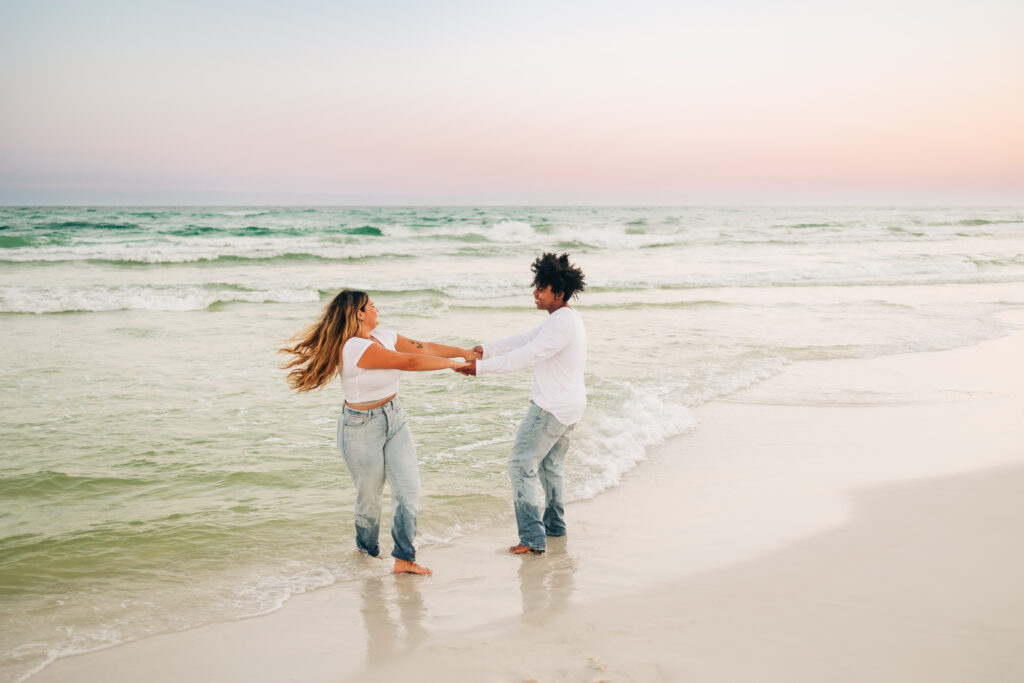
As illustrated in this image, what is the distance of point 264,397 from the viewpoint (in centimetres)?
889

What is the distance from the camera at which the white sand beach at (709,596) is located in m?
3.39

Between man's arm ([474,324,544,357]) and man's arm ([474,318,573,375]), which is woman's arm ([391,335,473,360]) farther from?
man's arm ([474,318,573,375])

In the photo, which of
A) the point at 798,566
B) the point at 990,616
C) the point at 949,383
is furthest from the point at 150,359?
the point at 949,383

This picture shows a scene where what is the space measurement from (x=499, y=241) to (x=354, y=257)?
39.8 feet

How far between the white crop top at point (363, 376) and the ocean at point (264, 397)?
1.25 meters

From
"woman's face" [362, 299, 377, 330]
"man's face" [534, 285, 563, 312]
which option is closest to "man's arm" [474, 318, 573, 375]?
"man's face" [534, 285, 563, 312]

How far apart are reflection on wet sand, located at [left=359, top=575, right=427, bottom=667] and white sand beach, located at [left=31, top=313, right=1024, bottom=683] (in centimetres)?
1

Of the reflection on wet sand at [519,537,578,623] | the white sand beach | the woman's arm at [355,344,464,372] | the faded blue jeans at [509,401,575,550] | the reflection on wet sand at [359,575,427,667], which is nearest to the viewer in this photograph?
the white sand beach

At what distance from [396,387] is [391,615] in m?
1.36

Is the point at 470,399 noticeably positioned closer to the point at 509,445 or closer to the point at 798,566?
the point at 509,445

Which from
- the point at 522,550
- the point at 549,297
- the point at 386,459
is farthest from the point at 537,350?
the point at 522,550

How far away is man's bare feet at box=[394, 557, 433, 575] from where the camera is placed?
4.46 meters

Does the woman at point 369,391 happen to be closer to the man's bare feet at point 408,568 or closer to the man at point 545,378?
the man's bare feet at point 408,568

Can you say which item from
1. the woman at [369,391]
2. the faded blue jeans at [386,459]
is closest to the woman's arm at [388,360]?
the woman at [369,391]
